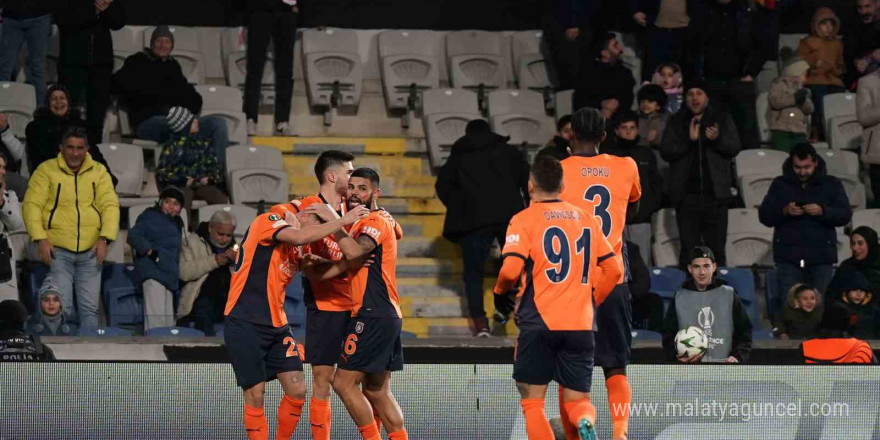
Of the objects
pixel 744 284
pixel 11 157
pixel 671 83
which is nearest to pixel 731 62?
pixel 671 83

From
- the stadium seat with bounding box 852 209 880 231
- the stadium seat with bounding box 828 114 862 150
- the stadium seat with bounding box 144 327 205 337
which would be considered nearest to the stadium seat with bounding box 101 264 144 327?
the stadium seat with bounding box 144 327 205 337

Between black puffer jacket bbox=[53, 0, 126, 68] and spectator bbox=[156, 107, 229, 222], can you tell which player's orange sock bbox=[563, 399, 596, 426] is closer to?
spectator bbox=[156, 107, 229, 222]

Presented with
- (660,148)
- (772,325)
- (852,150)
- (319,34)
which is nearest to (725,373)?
(772,325)

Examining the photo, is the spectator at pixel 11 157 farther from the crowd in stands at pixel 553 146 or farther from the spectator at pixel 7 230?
the spectator at pixel 7 230

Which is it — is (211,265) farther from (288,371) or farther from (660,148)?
(660,148)

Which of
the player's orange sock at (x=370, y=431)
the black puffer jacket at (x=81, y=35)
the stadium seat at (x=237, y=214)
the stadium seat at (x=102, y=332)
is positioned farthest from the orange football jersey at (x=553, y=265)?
the black puffer jacket at (x=81, y=35)

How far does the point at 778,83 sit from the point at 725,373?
5.79 metres

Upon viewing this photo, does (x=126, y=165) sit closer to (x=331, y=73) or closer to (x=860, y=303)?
(x=331, y=73)

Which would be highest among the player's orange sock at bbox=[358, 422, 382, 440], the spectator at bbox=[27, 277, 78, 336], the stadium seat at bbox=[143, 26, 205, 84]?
the stadium seat at bbox=[143, 26, 205, 84]

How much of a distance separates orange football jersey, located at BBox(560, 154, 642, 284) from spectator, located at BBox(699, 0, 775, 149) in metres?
6.20

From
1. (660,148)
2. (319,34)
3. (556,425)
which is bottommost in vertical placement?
(556,425)

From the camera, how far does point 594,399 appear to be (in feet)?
33.9

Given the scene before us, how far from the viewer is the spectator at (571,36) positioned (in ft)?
52.5

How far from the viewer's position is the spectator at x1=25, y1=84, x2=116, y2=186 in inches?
542
